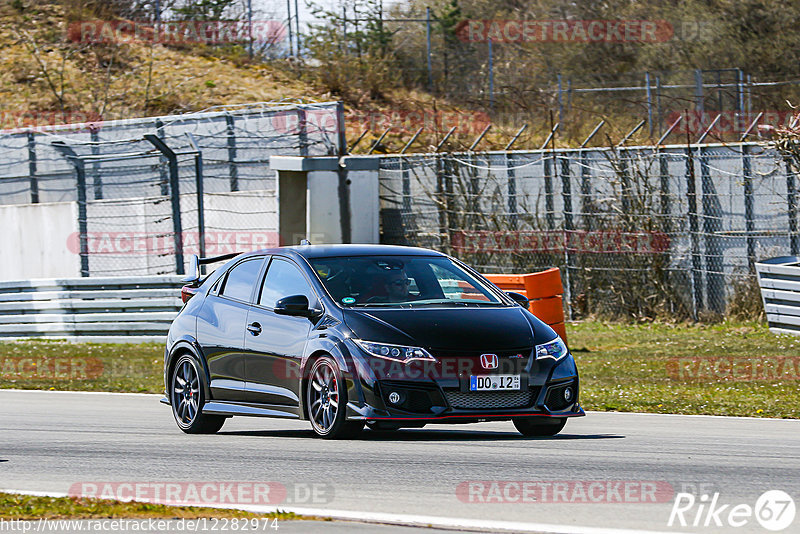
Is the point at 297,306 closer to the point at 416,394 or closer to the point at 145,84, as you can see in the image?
the point at 416,394

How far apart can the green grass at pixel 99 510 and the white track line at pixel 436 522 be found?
0.39 feet

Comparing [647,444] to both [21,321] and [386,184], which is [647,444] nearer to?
[21,321]

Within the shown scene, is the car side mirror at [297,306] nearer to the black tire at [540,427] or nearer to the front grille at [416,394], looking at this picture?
the front grille at [416,394]

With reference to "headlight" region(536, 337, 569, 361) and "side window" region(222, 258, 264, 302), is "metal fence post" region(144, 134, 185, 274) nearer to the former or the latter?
"side window" region(222, 258, 264, 302)

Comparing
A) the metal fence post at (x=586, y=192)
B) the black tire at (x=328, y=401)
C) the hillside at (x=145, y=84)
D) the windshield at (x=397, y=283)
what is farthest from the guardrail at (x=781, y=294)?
the hillside at (x=145, y=84)

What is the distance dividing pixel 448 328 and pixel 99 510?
130 inches

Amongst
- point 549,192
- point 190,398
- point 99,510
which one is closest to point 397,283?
point 190,398

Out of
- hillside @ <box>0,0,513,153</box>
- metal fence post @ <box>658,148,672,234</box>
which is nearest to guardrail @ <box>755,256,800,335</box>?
metal fence post @ <box>658,148,672,234</box>

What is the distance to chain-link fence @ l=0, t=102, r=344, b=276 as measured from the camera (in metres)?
29.3

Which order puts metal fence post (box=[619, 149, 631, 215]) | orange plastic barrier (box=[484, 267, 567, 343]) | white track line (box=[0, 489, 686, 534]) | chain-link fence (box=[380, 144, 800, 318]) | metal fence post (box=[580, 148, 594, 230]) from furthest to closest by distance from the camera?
metal fence post (box=[580, 148, 594, 230])
metal fence post (box=[619, 149, 631, 215])
chain-link fence (box=[380, 144, 800, 318])
orange plastic barrier (box=[484, 267, 567, 343])
white track line (box=[0, 489, 686, 534])

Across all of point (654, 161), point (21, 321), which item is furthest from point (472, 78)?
point (21, 321)

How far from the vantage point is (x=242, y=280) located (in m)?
11.1
